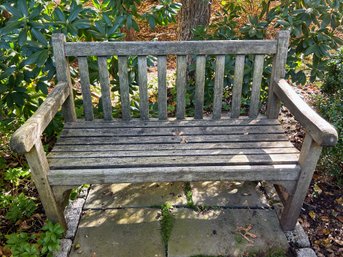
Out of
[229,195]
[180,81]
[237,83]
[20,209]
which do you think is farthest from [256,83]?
[20,209]

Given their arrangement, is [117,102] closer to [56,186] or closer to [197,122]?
[197,122]

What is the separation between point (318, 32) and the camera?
2779 millimetres

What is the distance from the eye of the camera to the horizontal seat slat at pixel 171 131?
8.02ft

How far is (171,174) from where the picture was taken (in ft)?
6.61

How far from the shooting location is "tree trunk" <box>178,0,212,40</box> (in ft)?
11.2

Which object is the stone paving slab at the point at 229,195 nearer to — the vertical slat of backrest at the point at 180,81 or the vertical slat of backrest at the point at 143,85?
the vertical slat of backrest at the point at 180,81

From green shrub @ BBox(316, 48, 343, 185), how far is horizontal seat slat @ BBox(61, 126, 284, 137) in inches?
21.3

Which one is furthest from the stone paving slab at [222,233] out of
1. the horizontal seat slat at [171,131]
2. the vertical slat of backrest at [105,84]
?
the vertical slat of backrest at [105,84]

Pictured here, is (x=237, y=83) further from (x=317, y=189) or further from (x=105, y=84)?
(x=317, y=189)

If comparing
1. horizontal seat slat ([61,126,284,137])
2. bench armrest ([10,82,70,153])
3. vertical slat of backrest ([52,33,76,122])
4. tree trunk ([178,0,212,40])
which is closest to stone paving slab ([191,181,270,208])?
horizontal seat slat ([61,126,284,137])

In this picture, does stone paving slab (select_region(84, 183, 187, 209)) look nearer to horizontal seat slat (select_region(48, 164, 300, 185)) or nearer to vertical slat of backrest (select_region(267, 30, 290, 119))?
horizontal seat slat (select_region(48, 164, 300, 185))

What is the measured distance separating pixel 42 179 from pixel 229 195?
1.47m

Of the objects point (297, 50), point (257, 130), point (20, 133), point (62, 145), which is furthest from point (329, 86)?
point (20, 133)

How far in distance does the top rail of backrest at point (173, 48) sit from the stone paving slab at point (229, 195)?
1113 millimetres
